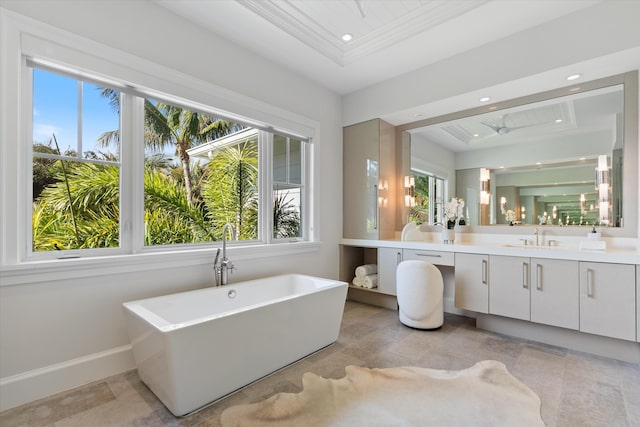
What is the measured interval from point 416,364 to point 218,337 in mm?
1498

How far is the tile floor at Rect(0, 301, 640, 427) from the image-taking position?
5.64 ft

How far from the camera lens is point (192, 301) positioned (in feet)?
7.90

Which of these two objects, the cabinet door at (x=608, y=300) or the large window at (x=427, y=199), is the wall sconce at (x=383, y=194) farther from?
the cabinet door at (x=608, y=300)

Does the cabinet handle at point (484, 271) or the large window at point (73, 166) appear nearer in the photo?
the large window at point (73, 166)

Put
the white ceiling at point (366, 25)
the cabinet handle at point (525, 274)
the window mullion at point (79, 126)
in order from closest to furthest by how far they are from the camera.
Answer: the window mullion at point (79, 126), the white ceiling at point (366, 25), the cabinet handle at point (525, 274)

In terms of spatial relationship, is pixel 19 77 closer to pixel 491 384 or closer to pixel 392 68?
pixel 392 68

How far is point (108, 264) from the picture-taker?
2.17 meters

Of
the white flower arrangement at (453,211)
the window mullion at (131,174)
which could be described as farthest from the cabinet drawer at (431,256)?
the window mullion at (131,174)

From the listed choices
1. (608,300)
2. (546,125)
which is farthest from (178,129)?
(608,300)

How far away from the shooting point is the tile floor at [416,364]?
172 centimetres

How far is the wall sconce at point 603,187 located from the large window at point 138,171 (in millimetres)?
3089

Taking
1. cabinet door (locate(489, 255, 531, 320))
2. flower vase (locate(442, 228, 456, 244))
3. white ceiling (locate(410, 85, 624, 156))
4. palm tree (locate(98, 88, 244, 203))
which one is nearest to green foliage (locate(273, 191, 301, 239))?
palm tree (locate(98, 88, 244, 203))

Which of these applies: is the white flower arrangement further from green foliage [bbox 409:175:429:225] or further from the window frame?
the window frame

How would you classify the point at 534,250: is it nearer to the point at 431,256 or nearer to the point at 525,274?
the point at 525,274
